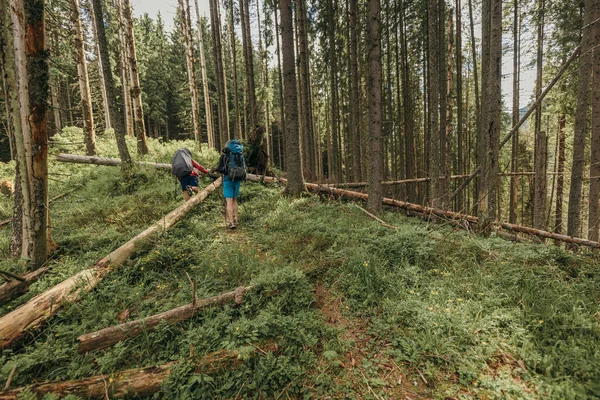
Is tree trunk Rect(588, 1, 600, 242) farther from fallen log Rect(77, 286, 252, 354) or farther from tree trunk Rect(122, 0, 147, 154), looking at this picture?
tree trunk Rect(122, 0, 147, 154)

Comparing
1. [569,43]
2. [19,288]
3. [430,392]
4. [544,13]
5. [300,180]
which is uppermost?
[544,13]

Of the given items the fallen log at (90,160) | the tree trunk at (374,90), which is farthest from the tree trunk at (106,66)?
the tree trunk at (374,90)

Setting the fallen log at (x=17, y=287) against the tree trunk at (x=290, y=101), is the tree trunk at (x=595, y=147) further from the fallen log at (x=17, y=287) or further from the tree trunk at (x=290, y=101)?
the fallen log at (x=17, y=287)

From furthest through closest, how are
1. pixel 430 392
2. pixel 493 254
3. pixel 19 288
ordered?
pixel 493 254 < pixel 19 288 < pixel 430 392

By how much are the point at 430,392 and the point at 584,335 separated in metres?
1.73

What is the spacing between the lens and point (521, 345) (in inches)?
104

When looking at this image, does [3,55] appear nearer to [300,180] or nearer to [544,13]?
[300,180]

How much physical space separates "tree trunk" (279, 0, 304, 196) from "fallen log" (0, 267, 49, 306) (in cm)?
556

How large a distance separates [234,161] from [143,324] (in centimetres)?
400

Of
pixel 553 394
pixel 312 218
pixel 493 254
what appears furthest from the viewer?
pixel 312 218

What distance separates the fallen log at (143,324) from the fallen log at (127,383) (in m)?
Result: 0.44

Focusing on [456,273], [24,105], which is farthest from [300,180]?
[24,105]

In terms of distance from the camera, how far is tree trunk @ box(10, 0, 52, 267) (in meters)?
3.84

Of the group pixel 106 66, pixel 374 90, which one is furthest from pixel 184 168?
pixel 374 90
